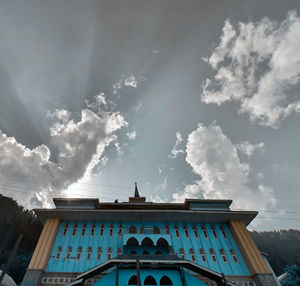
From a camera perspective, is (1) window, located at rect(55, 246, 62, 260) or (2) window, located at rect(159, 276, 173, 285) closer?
(2) window, located at rect(159, 276, 173, 285)

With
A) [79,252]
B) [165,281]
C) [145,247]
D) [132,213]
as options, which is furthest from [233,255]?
[79,252]

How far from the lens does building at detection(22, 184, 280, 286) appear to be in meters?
21.5

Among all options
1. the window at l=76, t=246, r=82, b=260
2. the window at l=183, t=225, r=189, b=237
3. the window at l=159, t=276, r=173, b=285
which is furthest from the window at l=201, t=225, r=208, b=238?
the window at l=76, t=246, r=82, b=260

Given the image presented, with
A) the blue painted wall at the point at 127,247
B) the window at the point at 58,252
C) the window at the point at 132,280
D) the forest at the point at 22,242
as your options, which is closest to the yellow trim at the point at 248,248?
the blue painted wall at the point at 127,247

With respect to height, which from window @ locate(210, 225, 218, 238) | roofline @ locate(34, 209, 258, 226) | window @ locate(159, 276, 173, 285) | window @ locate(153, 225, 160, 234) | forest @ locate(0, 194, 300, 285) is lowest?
window @ locate(159, 276, 173, 285)

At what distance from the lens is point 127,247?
25.6m

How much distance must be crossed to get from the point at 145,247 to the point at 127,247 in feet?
7.69

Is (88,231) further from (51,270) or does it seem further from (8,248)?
(8,248)

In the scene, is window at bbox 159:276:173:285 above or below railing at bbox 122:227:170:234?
below

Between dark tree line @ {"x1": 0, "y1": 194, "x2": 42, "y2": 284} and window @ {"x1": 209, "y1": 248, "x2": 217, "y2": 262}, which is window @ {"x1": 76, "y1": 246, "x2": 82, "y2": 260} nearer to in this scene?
window @ {"x1": 209, "y1": 248, "x2": 217, "y2": 262}

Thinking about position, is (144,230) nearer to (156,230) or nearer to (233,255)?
(156,230)

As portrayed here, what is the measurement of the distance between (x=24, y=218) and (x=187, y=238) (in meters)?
60.6

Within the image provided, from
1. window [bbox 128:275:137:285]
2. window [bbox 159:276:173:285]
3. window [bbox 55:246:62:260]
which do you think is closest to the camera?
window [bbox 128:275:137:285]

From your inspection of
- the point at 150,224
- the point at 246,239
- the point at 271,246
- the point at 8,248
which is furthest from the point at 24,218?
the point at 271,246
